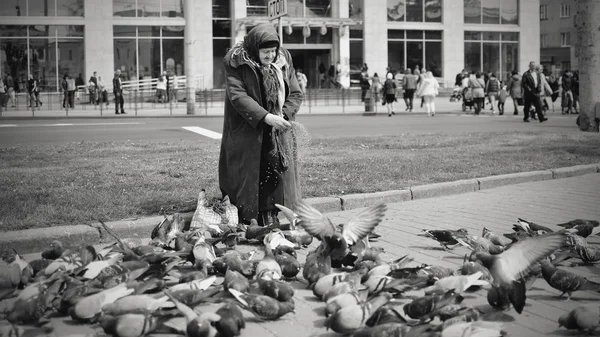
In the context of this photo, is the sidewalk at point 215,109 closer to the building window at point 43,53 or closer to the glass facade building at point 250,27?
the building window at point 43,53

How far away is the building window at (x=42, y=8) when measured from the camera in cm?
3669

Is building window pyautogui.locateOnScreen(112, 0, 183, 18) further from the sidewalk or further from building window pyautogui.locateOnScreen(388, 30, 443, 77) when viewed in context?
building window pyautogui.locateOnScreen(388, 30, 443, 77)

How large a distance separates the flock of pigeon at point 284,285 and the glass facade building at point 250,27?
3512cm

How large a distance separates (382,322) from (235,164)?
3161mm

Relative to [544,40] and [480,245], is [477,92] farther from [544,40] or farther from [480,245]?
[544,40]

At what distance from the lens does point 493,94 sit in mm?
27219

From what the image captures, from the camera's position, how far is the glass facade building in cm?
3731

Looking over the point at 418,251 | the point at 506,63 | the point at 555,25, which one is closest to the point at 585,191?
the point at 418,251

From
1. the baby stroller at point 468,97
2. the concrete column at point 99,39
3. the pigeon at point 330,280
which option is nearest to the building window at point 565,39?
the baby stroller at point 468,97

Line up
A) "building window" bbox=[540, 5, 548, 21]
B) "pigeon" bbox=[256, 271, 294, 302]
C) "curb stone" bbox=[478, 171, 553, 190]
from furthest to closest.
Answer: "building window" bbox=[540, 5, 548, 21] < "curb stone" bbox=[478, 171, 553, 190] < "pigeon" bbox=[256, 271, 294, 302]

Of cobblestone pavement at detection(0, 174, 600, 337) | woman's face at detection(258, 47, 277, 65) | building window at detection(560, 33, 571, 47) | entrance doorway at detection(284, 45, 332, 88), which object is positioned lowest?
cobblestone pavement at detection(0, 174, 600, 337)

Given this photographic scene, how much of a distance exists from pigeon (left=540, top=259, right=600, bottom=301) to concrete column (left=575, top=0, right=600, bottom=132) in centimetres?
1271

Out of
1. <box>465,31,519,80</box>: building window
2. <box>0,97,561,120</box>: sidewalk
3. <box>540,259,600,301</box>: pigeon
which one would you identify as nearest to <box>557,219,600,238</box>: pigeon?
<box>540,259,600,301</box>: pigeon

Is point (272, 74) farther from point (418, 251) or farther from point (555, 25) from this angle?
point (555, 25)
